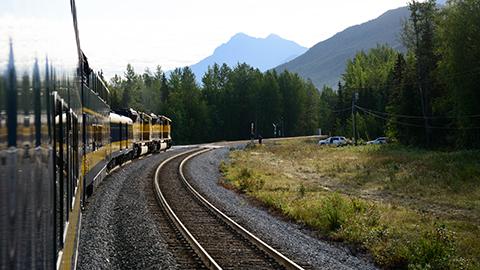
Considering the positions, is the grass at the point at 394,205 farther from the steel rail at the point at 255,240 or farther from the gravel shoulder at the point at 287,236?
the steel rail at the point at 255,240

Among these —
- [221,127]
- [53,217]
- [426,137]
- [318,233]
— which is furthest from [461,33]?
[221,127]

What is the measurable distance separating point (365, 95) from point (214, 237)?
302ft

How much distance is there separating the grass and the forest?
9955mm

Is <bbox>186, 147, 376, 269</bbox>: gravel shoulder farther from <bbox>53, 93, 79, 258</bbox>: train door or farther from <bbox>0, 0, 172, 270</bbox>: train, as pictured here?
<bbox>0, 0, 172, 270</bbox>: train

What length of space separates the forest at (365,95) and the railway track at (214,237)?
32754 millimetres

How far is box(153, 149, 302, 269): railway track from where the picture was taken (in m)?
10.3

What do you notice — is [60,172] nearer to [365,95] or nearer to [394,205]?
[394,205]

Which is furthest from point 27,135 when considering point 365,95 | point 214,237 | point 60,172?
point 365,95

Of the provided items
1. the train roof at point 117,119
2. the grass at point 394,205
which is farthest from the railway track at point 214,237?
the train roof at point 117,119

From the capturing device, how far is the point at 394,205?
1945cm

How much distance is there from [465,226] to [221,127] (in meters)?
106

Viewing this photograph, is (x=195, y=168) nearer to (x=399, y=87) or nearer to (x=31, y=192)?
(x=31, y=192)

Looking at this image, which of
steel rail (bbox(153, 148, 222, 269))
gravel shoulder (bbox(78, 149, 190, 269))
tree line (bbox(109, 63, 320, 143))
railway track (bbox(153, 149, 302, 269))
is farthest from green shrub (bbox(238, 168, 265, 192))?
tree line (bbox(109, 63, 320, 143))

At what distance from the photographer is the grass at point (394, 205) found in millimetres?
10961
